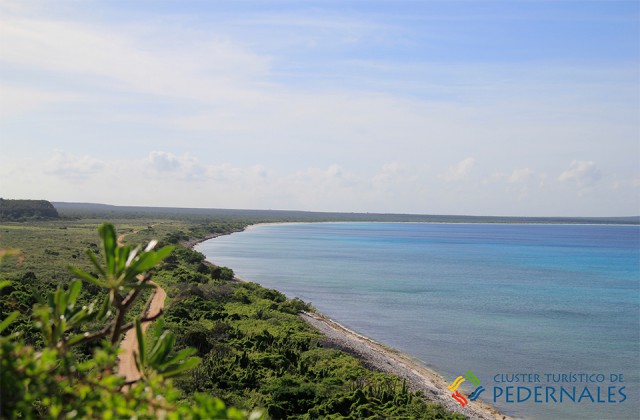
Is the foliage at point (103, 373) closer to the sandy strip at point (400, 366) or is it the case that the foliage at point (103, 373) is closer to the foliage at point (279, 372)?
the foliage at point (279, 372)

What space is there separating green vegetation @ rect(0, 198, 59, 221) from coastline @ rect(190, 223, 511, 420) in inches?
3945

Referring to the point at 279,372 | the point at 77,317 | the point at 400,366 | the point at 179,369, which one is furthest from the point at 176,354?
the point at 400,366

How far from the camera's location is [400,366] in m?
26.7

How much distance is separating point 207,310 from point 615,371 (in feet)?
69.6

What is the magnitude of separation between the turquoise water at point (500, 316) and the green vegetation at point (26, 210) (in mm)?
56266

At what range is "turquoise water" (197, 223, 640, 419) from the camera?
25.6 meters

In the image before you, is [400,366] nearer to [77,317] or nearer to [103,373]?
[77,317]

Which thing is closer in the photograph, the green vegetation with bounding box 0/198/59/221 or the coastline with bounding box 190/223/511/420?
the coastline with bounding box 190/223/511/420

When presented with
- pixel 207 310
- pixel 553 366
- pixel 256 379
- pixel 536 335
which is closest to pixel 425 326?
pixel 536 335

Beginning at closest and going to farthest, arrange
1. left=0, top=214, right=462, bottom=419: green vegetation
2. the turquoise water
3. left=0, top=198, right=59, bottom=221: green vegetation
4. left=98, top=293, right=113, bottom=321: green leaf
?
left=0, top=214, right=462, bottom=419: green vegetation
left=98, top=293, right=113, bottom=321: green leaf
the turquoise water
left=0, top=198, right=59, bottom=221: green vegetation
